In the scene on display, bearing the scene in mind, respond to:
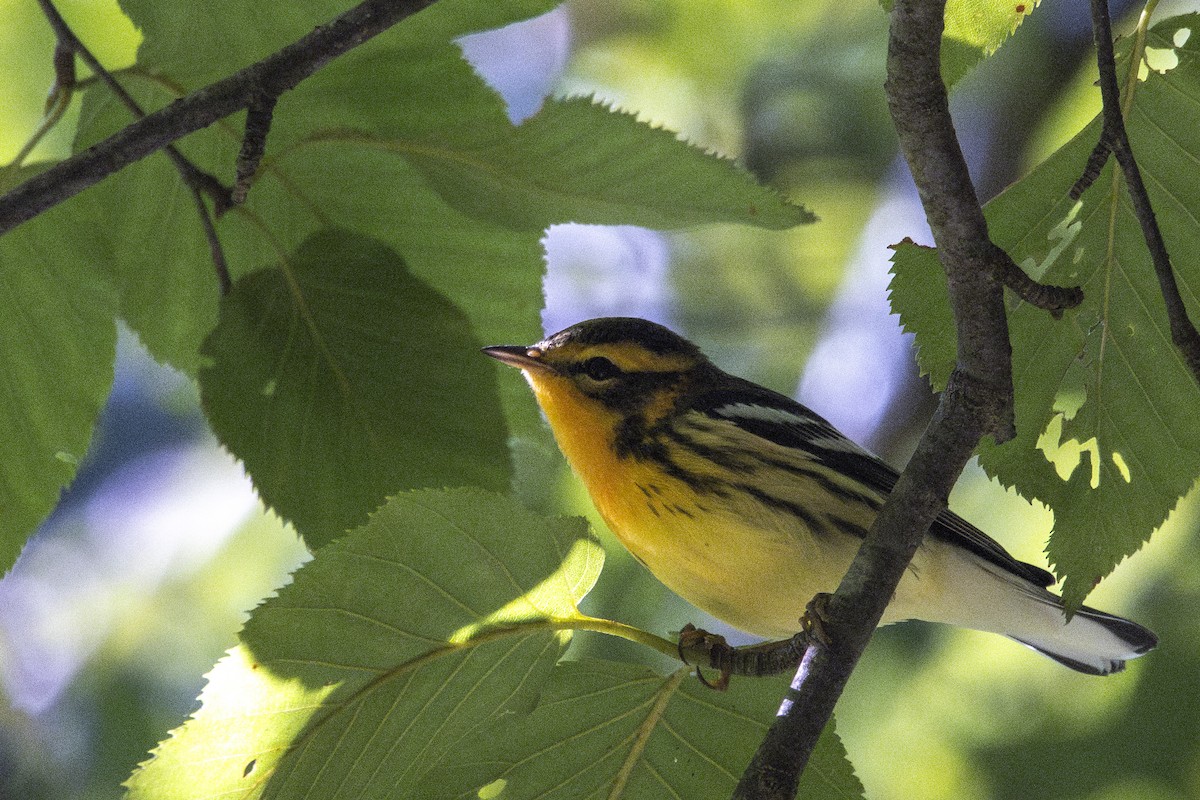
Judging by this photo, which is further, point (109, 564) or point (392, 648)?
point (109, 564)

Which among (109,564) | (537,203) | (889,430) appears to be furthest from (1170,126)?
(109,564)

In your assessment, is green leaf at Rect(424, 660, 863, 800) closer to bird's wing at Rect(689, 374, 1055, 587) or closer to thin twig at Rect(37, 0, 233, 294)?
thin twig at Rect(37, 0, 233, 294)

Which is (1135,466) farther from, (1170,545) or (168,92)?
(1170,545)

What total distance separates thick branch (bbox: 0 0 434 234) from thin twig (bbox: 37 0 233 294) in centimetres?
33

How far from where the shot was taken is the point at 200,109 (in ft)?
5.91

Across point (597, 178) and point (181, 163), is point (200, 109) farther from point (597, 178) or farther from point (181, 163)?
point (597, 178)

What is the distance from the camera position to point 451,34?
Answer: 7.24 ft

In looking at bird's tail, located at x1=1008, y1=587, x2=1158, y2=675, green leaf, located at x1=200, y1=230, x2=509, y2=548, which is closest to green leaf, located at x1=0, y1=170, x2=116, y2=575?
green leaf, located at x1=200, y1=230, x2=509, y2=548

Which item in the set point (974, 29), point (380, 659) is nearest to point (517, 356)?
point (380, 659)

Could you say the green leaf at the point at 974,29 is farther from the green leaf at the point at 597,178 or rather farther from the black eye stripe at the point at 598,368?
the black eye stripe at the point at 598,368

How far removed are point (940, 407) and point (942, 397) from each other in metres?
0.02

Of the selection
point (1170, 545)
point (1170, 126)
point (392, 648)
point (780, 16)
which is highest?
point (780, 16)

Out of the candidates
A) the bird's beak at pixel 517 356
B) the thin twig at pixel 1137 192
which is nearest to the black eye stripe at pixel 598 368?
the bird's beak at pixel 517 356

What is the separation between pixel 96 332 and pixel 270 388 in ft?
1.17
